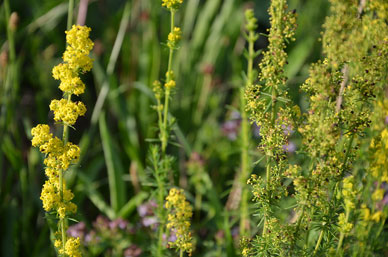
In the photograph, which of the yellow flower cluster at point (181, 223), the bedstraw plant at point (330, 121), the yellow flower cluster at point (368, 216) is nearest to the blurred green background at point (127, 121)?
the yellow flower cluster at point (181, 223)

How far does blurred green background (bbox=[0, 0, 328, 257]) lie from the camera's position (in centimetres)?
199

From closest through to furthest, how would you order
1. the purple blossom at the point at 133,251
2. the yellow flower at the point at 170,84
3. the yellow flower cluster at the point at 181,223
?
the yellow flower cluster at the point at 181,223, the yellow flower at the point at 170,84, the purple blossom at the point at 133,251

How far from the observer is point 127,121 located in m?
2.51

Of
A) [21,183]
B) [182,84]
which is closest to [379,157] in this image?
[21,183]

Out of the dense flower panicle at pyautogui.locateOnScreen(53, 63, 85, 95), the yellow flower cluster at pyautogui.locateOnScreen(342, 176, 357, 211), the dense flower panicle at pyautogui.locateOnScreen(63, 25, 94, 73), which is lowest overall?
the yellow flower cluster at pyautogui.locateOnScreen(342, 176, 357, 211)

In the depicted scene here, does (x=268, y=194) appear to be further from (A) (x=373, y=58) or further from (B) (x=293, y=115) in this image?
(A) (x=373, y=58)

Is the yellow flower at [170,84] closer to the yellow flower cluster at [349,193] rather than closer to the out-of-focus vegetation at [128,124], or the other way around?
the out-of-focus vegetation at [128,124]

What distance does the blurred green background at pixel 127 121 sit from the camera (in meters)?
1.99

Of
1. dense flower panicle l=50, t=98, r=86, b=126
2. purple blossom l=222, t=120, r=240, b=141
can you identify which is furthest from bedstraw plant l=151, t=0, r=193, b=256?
purple blossom l=222, t=120, r=240, b=141

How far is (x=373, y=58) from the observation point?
1.12 metres

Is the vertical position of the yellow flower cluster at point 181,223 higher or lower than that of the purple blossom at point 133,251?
higher

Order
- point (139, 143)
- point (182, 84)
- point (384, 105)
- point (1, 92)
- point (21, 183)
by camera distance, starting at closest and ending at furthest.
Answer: point (384, 105)
point (21, 183)
point (1, 92)
point (139, 143)
point (182, 84)

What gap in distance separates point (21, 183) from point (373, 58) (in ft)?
5.34

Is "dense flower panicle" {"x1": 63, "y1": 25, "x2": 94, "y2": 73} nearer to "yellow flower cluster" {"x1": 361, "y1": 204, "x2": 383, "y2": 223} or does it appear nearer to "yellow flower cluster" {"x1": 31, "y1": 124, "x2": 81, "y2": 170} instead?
"yellow flower cluster" {"x1": 31, "y1": 124, "x2": 81, "y2": 170}
